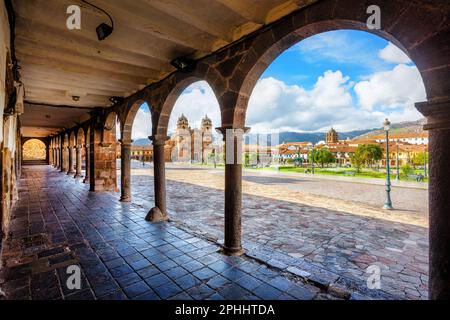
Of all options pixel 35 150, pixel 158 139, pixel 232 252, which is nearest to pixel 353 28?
pixel 232 252

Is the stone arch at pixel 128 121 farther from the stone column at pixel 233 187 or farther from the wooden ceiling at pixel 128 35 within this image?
the stone column at pixel 233 187

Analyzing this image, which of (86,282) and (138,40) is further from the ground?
(138,40)

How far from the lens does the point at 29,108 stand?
8641 mm

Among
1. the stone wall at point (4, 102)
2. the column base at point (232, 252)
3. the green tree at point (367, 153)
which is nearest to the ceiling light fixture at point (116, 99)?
the stone wall at point (4, 102)

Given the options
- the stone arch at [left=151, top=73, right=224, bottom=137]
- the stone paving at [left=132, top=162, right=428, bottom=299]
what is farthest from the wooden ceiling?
the stone paving at [left=132, top=162, right=428, bottom=299]

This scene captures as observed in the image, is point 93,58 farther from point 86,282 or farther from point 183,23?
point 86,282

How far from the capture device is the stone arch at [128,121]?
6.47 m

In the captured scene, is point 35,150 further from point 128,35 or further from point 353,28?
point 353,28

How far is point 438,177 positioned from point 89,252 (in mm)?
4130

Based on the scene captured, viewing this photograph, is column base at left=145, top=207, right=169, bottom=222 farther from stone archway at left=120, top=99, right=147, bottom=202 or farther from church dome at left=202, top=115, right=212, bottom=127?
church dome at left=202, top=115, right=212, bottom=127

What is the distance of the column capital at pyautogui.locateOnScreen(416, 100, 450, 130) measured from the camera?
170cm

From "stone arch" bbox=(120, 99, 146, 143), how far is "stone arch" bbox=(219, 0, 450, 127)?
13.1ft
